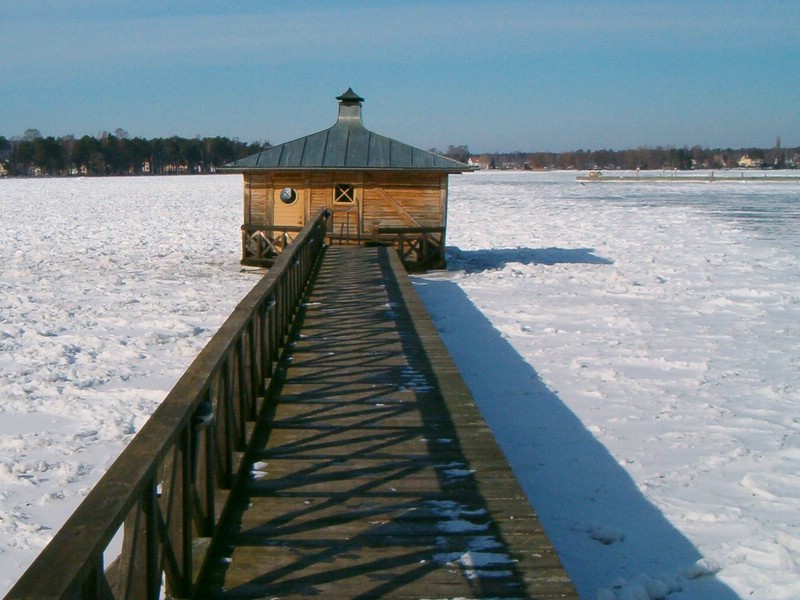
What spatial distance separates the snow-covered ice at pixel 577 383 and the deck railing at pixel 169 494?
1.09 m

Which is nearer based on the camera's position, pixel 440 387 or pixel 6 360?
pixel 440 387

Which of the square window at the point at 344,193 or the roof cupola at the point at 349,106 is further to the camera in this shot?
the roof cupola at the point at 349,106

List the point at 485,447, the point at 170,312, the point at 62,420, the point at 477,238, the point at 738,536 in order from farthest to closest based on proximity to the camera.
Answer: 1. the point at 477,238
2. the point at 170,312
3. the point at 62,420
4. the point at 738,536
5. the point at 485,447

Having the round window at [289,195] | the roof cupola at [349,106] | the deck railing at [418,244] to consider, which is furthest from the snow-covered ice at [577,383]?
the roof cupola at [349,106]

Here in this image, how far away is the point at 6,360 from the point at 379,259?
6.56m

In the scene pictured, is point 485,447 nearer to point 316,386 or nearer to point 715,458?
point 316,386

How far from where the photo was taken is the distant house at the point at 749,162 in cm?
15950

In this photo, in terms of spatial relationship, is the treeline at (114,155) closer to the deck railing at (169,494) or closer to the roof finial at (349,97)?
the roof finial at (349,97)

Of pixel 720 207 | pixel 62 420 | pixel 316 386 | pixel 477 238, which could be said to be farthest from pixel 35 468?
pixel 720 207

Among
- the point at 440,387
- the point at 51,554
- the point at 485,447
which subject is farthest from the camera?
the point at 440,387

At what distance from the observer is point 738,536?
5.56 metres

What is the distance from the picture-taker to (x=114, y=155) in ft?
428

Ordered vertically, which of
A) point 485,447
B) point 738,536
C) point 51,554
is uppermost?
point 51,554

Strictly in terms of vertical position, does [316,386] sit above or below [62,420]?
above
